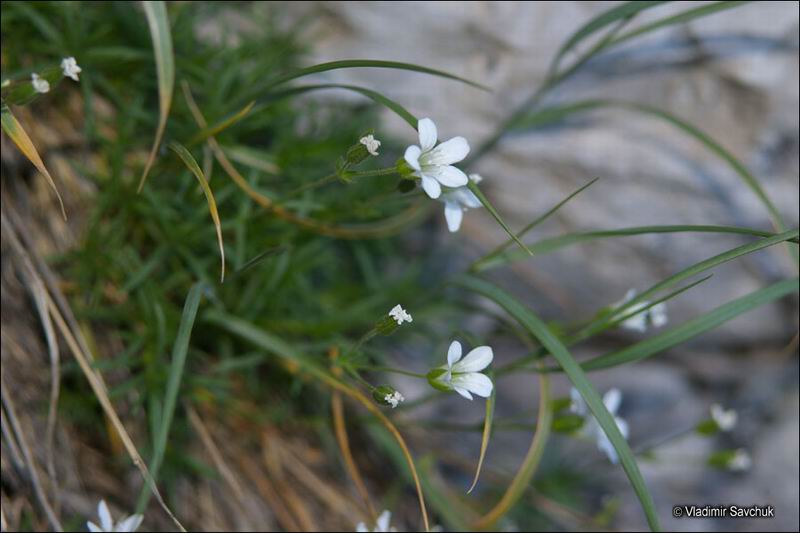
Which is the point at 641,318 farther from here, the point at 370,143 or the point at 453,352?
the point at 370,143

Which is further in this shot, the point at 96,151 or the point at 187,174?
the point at 96,151

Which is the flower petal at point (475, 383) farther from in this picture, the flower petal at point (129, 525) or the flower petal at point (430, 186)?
the flower petal at point (129, 525)

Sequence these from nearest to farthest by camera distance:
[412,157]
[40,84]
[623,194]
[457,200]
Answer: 1. [412,157]
2. [40,84]
3. [457,200]
4. [623,194]

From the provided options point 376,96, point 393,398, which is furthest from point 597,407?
point 376,96

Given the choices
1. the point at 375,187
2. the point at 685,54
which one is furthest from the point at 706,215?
the point at 375,187

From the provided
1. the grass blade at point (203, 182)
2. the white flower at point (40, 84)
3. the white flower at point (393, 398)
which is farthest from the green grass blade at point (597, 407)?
the white flower at point (40, 84)

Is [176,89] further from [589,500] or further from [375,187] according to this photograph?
[589,500]
